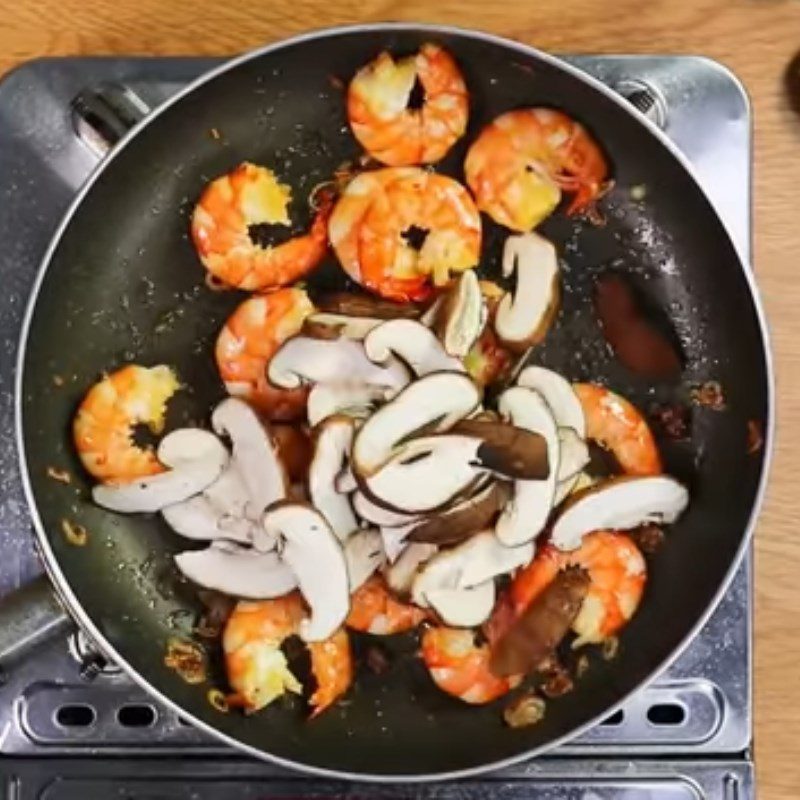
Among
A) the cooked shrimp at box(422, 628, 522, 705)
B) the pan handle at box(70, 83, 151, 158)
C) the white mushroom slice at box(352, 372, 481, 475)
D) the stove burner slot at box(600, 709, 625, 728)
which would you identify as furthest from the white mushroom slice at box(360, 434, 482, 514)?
the pan handle at box(70, 83, 151, 158)

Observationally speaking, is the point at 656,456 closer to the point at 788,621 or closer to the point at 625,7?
the point at 788,621

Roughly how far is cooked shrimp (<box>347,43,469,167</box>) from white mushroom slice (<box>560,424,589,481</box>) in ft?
0.72

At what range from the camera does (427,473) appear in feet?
3.99

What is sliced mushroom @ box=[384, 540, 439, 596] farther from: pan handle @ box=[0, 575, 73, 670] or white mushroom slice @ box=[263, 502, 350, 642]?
pan handle @ box=[0, 575, 73, 670]

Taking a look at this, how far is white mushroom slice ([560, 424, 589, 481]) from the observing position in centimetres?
124

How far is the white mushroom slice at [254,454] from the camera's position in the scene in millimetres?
1248

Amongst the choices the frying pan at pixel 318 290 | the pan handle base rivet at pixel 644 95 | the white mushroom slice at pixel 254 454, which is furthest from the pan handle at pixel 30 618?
the pan handle base rivet at pixel 644 95

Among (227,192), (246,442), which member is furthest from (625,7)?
(246,442)

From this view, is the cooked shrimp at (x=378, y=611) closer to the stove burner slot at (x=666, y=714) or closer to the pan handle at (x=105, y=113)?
the stove burner slot at (x=666, y=714)

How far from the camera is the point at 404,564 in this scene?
125 centimetres

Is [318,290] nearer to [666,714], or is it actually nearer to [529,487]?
[529,487]

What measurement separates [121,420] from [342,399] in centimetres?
16

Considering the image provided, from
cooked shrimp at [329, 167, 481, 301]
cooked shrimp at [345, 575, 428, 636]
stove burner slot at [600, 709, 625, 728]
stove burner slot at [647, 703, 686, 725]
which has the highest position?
cooked shrimp at [329, 167, 481, 301]

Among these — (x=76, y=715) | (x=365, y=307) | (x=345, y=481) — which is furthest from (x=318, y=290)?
(x=76, y=715)
